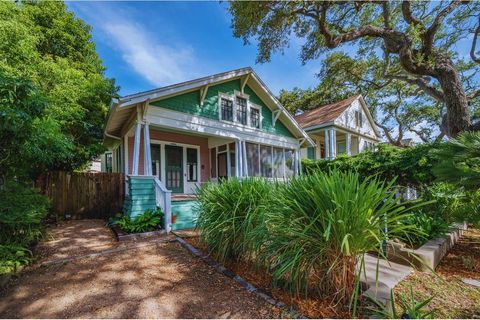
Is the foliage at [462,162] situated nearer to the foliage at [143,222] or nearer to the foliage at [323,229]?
the foliage at [323,229]

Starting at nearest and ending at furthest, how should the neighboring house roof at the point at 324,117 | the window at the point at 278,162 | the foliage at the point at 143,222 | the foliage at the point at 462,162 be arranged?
the foliage at the point at 462,162 < the foliage at the point at 143,222 < the window at the point at 278,162 < the neighboring house roof at the point at 324,117

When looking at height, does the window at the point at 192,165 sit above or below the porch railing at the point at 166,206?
above

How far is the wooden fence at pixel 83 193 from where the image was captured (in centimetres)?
770

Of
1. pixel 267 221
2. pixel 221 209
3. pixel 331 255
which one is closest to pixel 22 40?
pixel 221 209

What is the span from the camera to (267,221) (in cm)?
294

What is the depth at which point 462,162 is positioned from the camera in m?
3.79

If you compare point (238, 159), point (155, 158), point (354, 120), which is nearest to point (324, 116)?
point (354, 120)

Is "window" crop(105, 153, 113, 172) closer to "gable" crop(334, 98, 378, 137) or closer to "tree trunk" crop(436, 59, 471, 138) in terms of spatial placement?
"gable" crop(334, 98, 378, 137)

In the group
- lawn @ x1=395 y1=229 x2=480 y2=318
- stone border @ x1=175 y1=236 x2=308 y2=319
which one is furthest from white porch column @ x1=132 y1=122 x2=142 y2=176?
lawn @ x1=395 y1=229 x2=480 y2=318

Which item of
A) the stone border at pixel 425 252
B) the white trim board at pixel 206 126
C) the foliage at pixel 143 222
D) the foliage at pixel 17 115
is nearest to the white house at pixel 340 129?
the white trim board at pixel 206 126

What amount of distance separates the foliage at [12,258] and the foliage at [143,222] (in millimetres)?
1976

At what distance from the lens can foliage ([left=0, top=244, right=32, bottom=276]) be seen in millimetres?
3428

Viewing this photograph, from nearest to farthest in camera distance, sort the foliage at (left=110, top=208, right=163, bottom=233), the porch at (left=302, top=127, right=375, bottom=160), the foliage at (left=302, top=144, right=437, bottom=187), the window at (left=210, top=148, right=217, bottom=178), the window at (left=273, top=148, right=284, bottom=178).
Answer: the foliage at (left=110, top=208, right=163, bottom=233), the foliage at (left=302, top=144, right=437, bottom=187), the window at (left=210, top=148, right=217, bottom=178), the window at (left=273, top=148, right=284, bottom=178), the porch at (left=302, top=127, right=375, bottom=160)

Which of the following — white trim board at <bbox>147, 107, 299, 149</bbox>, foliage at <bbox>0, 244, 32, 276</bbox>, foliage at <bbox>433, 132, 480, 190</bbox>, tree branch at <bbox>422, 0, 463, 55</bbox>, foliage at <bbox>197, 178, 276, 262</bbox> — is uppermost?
tree branch at <bbox>422, 0, 463, 55</bbox>
